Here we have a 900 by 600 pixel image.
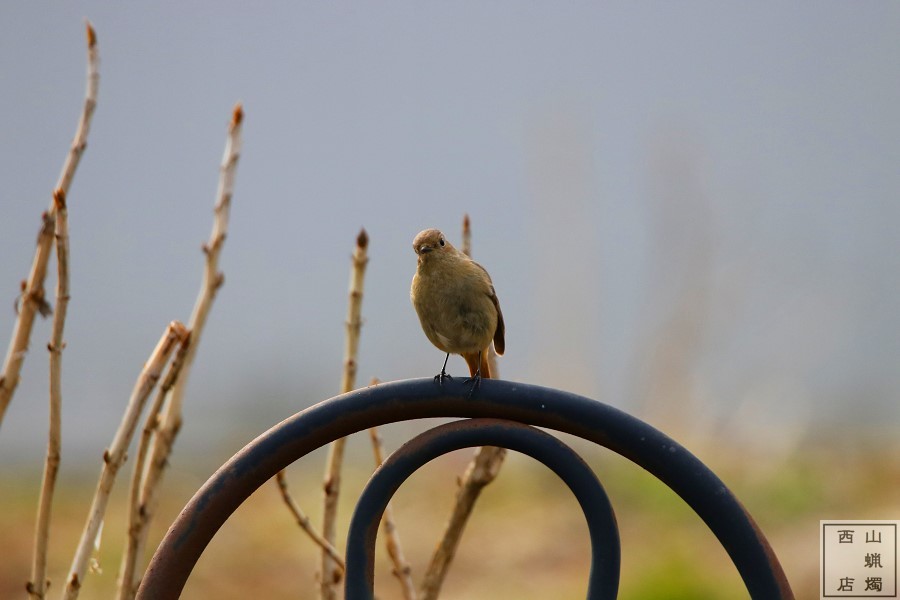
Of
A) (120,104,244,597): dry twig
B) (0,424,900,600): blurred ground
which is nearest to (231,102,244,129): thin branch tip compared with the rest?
(120,104,244,597): dry twig

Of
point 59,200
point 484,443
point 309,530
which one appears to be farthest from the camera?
point 309,530

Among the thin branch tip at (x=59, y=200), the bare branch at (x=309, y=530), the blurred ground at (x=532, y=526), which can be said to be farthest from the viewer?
the blurred ground at (x=532, y=526)

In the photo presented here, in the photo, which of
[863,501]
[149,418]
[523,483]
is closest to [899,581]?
[863,501]

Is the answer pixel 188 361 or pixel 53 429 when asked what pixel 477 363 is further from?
pixel 53 429

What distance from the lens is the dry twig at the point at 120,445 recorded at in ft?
5.41

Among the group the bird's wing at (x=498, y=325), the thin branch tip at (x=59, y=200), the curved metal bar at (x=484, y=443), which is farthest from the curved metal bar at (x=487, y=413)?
the bird's wing at (x=498, y=325)

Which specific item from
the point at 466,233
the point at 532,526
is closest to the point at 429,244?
the point at 466,233

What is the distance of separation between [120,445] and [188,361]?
0.87 feet

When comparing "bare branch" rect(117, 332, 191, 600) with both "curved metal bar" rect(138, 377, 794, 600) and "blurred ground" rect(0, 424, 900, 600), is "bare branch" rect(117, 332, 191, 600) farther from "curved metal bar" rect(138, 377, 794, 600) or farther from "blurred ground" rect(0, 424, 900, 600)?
"blurred ground" rect(0, 424, 900, 600)

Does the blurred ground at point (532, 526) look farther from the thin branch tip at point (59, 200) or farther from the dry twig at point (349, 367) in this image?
the thin branch tip at point (59, 200)

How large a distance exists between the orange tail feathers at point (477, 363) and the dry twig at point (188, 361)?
55 cm

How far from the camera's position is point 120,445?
1.66 meters

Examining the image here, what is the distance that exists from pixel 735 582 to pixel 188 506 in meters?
3.44

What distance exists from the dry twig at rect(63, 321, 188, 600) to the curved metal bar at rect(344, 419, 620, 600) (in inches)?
17.0
